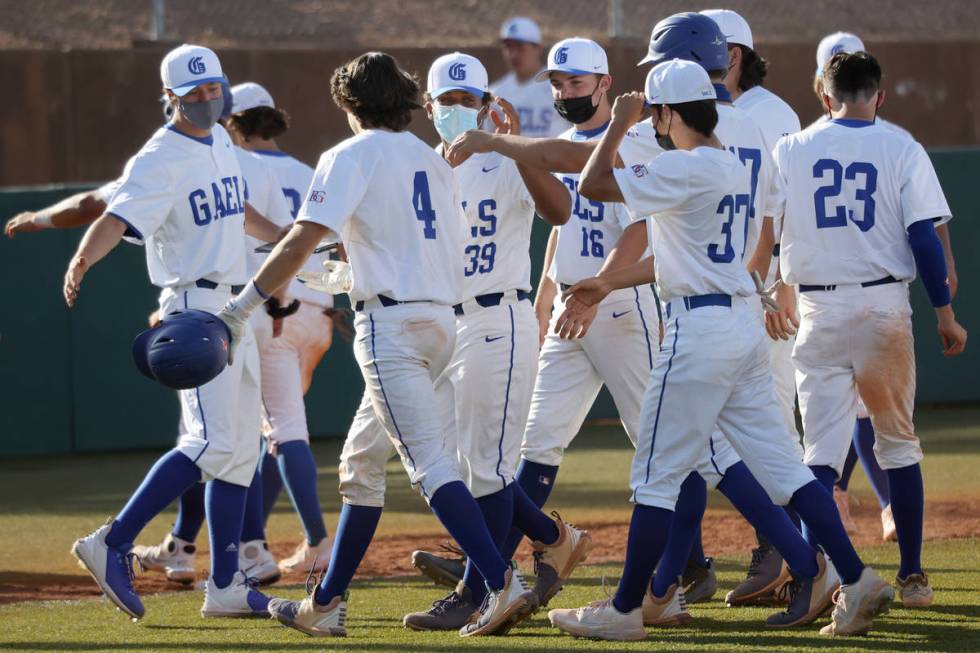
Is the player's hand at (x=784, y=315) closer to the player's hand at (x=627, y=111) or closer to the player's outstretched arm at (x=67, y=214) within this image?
the player's hand at (x=627, y=111)

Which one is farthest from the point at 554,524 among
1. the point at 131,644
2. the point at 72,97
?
the point at 72,97

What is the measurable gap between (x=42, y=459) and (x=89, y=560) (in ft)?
18.7

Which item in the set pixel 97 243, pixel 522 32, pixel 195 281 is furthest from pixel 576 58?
pixel 522 32

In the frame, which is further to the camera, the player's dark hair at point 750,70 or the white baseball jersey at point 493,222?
the player's dark hair at point 750,70

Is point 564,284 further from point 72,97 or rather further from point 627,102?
point 72,97

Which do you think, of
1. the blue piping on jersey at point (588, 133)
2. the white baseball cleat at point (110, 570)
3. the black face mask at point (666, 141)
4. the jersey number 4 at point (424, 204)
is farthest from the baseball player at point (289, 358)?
the black face mask at point (666, 141)

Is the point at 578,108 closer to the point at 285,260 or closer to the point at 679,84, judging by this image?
the point at 679,84

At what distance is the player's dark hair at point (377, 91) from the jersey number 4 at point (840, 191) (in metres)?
1.50

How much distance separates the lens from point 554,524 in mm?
5961

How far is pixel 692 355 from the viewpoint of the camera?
4.92 m

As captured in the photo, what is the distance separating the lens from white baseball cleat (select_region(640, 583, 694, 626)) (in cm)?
541

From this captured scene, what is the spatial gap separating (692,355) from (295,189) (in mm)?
3244

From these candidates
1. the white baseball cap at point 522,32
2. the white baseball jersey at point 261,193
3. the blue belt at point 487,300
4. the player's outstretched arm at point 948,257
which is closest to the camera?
the blue belt at point 487,300

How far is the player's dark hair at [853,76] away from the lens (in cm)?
570
